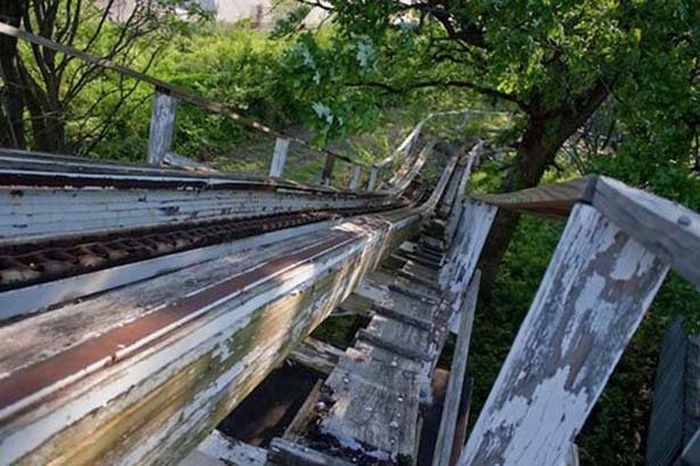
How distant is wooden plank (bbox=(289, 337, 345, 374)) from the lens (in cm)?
319

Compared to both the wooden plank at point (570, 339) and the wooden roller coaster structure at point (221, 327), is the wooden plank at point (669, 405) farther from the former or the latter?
the wooden plank at point (570, 339)

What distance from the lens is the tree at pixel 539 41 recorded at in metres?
5.31

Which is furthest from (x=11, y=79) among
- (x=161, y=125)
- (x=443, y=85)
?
(x=443, y=85)

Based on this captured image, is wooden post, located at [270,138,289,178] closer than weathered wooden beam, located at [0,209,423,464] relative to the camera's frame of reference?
No

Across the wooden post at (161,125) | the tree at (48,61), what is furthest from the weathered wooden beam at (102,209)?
the tree at (48,61)

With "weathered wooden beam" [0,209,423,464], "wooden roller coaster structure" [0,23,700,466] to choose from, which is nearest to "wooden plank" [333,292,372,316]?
"wooden roller coaster structure" [0,23,700,466]

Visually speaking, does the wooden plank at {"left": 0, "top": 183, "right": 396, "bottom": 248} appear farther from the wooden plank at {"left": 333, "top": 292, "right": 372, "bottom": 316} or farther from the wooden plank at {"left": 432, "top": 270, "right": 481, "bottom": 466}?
the wooden plank at {"left": 432, "top": 270, "right": 481, "bottom": 466}

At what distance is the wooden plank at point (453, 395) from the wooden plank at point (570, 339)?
163 centimetres

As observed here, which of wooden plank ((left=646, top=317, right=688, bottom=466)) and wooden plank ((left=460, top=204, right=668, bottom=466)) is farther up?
wooden plank ((left=460, top=204, right=668, bottom=466))

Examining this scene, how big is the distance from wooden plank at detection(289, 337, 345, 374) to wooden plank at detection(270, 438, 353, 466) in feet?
5.15

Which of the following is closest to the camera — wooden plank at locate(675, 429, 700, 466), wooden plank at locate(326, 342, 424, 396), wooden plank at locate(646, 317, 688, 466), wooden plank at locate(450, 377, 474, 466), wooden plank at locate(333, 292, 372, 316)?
wooden plank at locate(675, 429, 700, 466)

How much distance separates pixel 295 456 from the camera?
1.52m

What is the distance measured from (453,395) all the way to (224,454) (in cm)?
169

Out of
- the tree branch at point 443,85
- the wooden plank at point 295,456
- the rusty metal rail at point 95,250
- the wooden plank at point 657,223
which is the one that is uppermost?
the tree branch at point 443,85
